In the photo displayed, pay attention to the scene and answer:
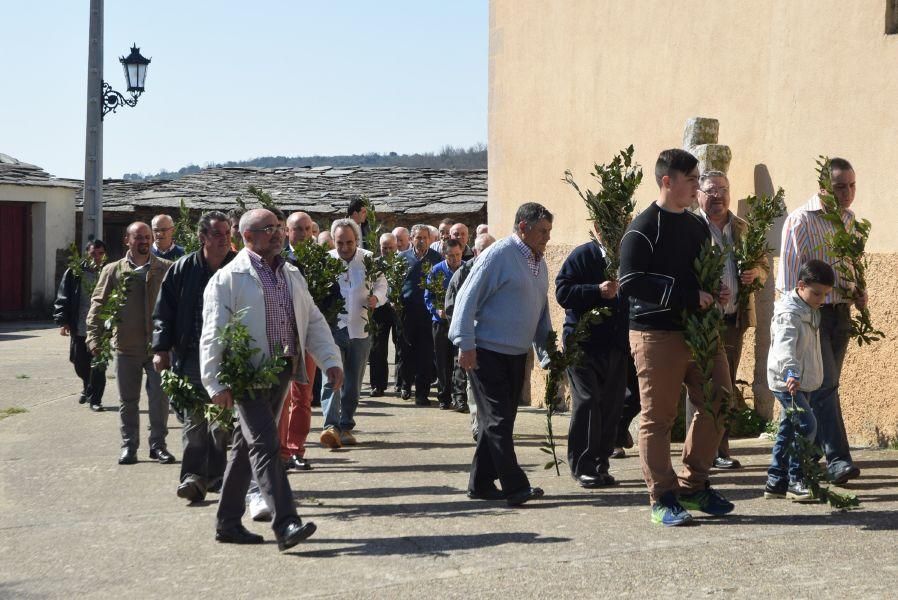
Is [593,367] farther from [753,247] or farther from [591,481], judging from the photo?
[753,247]

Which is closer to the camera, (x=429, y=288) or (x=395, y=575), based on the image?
(x=395, y=575)

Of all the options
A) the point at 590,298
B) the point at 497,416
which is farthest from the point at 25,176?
the point at 497,416

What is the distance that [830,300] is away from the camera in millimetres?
7656

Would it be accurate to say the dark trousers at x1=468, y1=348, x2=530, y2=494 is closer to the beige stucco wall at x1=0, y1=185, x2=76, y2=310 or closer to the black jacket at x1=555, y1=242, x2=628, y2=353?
the black jacket at x1=555, y1=242, x2=628, y2=353

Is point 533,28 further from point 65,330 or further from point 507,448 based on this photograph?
point 507,448

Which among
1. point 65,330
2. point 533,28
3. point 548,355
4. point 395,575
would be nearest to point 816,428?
point 548,355

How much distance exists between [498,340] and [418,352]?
623 cm

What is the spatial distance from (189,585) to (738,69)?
258 inches

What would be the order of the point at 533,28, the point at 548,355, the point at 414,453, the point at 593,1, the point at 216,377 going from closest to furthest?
1. the point at 216,377
2. the point at 548,355
3. the point at 414,453
4. the point at 593,1
5. the point at 533,28

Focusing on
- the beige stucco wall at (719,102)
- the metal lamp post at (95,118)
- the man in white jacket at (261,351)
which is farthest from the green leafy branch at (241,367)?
the metal lamp post at (95,118)

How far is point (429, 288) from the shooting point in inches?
512

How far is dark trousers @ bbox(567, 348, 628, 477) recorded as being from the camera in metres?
8.20

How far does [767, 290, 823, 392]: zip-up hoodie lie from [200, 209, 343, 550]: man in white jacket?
2.52 meters

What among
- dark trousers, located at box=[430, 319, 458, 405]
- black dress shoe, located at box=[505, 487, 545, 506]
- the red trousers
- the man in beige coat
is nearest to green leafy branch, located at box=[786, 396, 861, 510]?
black dress shoe, located at box=[505, 487, 545, 506]
